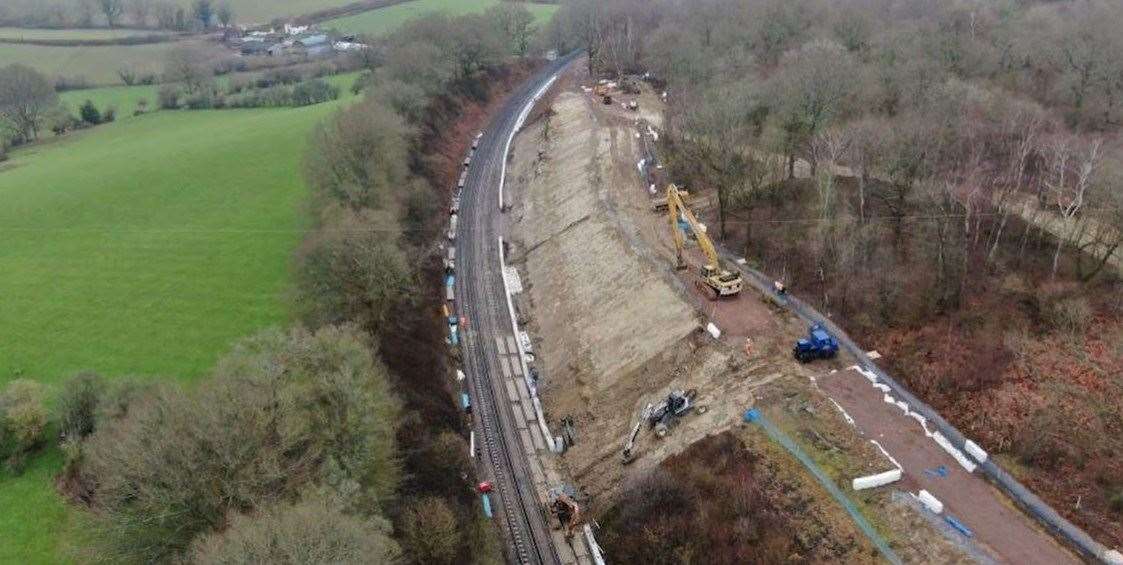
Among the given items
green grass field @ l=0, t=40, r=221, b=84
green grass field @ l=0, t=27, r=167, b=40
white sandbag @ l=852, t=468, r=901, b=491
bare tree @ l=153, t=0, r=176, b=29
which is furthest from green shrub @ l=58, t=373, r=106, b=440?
bare tree @ l=153, t=0, r=176, b=29

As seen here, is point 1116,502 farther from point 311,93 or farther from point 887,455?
point 311,93

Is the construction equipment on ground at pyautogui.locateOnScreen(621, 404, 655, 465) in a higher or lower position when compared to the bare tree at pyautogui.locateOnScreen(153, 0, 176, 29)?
lower

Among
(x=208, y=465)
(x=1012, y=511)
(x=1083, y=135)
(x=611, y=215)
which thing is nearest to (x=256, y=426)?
(x=208, y=465)

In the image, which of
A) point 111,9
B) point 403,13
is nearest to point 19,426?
point 403,13

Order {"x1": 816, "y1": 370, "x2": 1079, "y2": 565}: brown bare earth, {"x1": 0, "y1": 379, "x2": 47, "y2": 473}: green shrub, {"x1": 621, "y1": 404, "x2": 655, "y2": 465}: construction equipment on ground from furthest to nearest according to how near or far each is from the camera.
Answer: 1. {"x1": 621, "y1": 404, "x2": 655, "y2": 465}: construction equipment on ground
2. {"x1": 0, "y1": 379, "x2": 47, "y2": 473}: green shrub
3. {"x1": 816, "y1": 370, "x2": 1079, "y2": 565}: brown bare earth

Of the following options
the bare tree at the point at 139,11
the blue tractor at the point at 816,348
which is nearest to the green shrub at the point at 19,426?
the blue tractor at the point at 816,348

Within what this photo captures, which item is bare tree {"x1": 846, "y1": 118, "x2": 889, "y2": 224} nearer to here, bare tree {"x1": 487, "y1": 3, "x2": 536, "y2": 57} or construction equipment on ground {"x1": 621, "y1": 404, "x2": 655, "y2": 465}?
construction equipment on ground {"x1": 621, "y1": 404, "x2": 655, "y2": 465}
